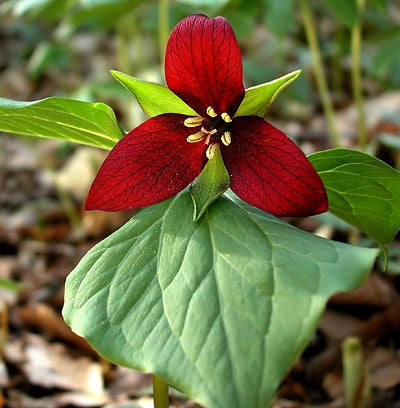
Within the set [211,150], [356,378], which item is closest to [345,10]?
[356,378]

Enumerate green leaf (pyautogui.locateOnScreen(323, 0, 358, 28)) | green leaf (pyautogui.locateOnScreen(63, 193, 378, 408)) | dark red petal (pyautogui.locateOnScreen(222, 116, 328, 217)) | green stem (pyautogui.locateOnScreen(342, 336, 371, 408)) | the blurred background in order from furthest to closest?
green leaf (pyautogui.locateOnScreen(323, 0, 358, 28)) < the blurred background < green stem (pyautogui.locateOnScreen(342, 336, 371, 408)) < dark red petal (pyautogui.locateOnScreen(222, 116, 328, 217)) < green leaf (pyautogui.locateOnScreen(63, 193, 378, 408))

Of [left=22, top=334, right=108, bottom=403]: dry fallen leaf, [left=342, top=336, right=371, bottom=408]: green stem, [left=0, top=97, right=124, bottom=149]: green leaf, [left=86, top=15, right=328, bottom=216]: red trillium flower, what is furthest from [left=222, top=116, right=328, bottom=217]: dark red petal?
[left=22, top=334, right=108, bottom=403]: dry fallen leaf

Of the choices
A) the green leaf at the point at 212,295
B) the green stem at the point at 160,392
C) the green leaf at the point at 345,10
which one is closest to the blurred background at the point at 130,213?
the green leaf at the point at 345,10

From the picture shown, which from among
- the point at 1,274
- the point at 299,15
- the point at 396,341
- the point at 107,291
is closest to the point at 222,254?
the point at 107,291

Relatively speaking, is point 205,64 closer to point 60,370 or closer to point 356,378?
point 356,378

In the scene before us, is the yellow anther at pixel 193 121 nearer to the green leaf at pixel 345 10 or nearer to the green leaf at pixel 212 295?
the green leaf at pixel 212 295

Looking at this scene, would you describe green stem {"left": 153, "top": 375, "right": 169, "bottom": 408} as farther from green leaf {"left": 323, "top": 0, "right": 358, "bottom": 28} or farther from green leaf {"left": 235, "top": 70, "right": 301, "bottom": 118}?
green leaf {"left": 323, "top": 0, "right": 358, "bottom": 28}
